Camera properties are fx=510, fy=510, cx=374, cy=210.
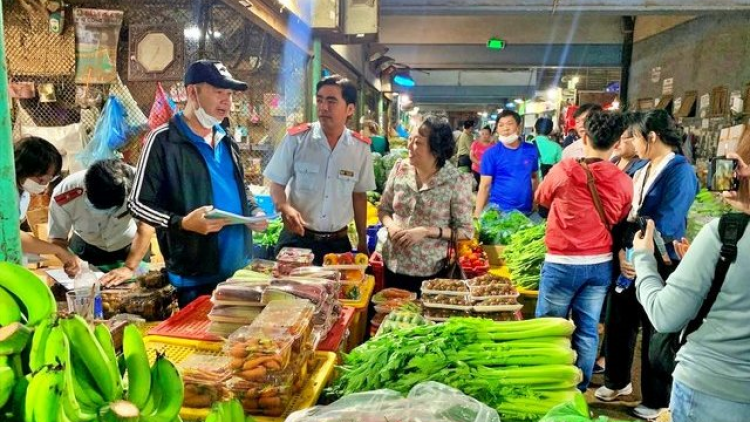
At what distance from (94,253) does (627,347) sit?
4308 mm

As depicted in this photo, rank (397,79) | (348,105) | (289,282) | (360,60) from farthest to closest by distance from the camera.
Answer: (397,79), (360,60), (348,105), (289,282)

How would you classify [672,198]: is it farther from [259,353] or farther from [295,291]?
[259,353]

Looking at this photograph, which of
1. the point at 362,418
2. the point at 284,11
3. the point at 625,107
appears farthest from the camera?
the point at 625,107

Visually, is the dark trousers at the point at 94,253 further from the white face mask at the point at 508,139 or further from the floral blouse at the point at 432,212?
the white face mask at the point at 508,139

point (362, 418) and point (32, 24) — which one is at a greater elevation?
point (32, 24)

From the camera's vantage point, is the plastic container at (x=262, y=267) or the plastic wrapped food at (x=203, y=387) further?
the plastic container at (x=262, y=267)

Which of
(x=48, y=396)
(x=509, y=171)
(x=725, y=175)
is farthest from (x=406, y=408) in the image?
(x=509, y=171)

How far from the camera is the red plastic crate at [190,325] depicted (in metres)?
2.10

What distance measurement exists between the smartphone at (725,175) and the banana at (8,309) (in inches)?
97.1

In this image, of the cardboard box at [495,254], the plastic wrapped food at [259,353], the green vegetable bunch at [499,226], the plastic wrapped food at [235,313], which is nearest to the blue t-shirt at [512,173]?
the green vegetable bunch at [499,226]

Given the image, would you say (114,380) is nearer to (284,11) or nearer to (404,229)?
(404,229)

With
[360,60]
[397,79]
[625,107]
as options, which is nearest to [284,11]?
[360,60]

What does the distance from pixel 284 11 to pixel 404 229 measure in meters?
3.21

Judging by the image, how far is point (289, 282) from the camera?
90.0 inches
